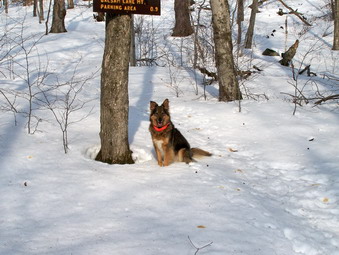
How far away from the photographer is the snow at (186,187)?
3.19 meters

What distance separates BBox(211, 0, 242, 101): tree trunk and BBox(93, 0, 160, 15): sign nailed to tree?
444 centimetres

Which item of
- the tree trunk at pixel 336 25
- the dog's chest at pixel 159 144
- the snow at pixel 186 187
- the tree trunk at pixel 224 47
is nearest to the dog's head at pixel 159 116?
the dog's chest at pixel 159 144

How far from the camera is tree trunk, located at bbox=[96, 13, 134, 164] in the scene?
4891 mm

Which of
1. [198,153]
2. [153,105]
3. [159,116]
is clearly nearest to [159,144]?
[159,116]

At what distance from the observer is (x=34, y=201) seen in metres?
3.79

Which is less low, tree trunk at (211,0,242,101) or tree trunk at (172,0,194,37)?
tree trunk at (172,0,194,37)

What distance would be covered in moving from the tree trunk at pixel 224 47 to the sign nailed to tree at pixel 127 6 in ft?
14.6

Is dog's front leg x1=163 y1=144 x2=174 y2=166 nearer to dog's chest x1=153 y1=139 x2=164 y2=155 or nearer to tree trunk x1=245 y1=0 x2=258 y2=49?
dog's chest x1=153 y1=139 x2=164 y2=155

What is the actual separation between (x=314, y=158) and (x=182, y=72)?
784 cm

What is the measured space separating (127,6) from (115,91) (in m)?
1.24

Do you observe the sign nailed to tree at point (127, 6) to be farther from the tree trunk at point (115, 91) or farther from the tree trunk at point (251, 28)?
the tree trunk at point (251, 28)

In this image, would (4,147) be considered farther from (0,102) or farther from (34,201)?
(0,102)

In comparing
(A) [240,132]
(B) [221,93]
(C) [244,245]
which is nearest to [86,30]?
(B) [221,93]

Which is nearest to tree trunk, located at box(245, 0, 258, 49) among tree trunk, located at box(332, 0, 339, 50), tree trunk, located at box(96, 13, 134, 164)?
tree trunk, located at box(332, 0, 339, 50)
